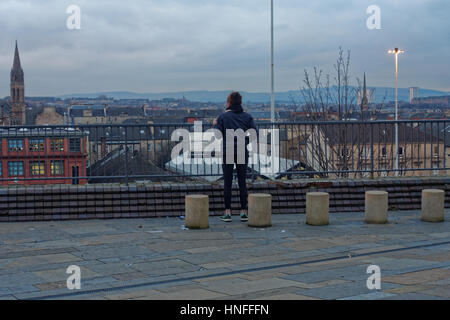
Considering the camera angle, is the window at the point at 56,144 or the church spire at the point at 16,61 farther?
the church spire at the point at 16,61

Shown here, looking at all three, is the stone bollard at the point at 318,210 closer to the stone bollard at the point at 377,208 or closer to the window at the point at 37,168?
the stone bollard at the point at 377,208

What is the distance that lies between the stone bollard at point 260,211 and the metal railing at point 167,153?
1.86 m

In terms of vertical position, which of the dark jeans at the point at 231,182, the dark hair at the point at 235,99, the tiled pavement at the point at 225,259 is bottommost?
the tiled pavement at the point at 225,259

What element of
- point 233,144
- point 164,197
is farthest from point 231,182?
point 164,197

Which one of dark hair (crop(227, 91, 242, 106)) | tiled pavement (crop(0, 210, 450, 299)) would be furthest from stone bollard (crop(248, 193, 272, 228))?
dark hair (crop(227, 91, 242, 106))

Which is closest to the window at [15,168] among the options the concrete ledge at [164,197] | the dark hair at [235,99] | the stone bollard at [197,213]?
the concrete ledge at [164,197]

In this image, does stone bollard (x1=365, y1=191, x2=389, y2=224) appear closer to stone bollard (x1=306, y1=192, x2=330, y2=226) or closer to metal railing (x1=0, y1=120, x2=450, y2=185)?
stone bollard (x1=306, y1=192, x2=330, y2=226)

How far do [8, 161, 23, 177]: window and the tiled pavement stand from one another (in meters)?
1.32

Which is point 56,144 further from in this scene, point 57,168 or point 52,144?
point 57,168

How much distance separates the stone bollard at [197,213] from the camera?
9.74 m

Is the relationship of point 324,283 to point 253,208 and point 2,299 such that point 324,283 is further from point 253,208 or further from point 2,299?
point 253,208

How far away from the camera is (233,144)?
10430 mm

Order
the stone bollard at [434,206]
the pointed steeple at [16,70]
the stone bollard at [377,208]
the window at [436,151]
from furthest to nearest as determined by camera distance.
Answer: the pointed steeple at [16,70] → the window at [436,151] → the stone bollard at [434,206] → the stone bollard at [377,208]
